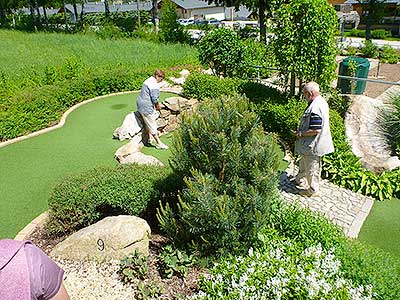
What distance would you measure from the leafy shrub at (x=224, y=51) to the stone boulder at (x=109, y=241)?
8477mm

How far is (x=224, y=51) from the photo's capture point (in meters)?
12.0

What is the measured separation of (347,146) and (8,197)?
667 cm

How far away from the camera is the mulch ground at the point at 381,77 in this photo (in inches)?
551

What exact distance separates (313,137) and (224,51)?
679 cm

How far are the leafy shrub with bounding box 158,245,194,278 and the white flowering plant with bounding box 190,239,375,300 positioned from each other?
0.32 metres

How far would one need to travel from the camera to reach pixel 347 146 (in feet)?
24.8

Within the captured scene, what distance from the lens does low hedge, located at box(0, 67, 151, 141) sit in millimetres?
9410

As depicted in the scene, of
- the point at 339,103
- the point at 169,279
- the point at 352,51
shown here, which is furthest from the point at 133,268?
the point at 352,51

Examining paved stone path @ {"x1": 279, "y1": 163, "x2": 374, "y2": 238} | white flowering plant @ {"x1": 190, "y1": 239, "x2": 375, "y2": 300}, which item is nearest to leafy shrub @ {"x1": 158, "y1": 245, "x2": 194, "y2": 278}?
white flowering plant @ {"x1": 190, "y1": 239, "x2": 375, "y2": 300}

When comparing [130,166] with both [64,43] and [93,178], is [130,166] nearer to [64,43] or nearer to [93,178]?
[93,178]

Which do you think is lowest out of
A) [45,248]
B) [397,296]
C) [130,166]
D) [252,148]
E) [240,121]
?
[45,248]

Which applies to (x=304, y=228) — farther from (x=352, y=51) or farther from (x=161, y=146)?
(x=352, y=51)

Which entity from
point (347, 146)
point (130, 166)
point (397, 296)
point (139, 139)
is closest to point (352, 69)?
point (347, 146)

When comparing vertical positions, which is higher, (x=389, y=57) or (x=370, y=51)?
(x=370, y=51)
